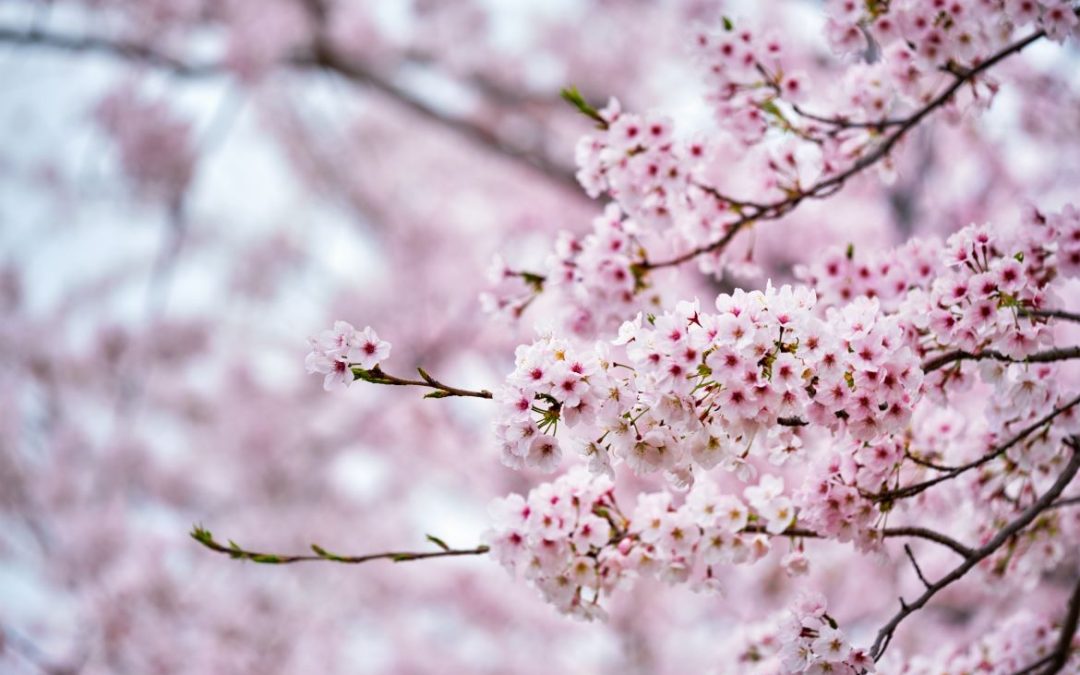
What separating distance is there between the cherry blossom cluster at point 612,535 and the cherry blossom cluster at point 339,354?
1.41 ft

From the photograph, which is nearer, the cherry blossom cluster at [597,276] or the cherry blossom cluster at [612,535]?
the cherry blossom cluster at [612,535]

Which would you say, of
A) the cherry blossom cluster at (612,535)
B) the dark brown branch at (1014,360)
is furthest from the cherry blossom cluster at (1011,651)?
the dark brown branch at (1014,360)

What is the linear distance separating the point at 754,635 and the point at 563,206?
21.4ft

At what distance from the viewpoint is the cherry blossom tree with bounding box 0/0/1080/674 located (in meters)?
1.63

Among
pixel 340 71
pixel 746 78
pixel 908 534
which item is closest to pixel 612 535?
pixel 908 534

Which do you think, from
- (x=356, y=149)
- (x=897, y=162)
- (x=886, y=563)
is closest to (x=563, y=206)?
(x=356, y=149)

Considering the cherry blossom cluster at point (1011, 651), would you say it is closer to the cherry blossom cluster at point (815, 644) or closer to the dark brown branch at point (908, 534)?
the dark brown branch at point (908, 534)

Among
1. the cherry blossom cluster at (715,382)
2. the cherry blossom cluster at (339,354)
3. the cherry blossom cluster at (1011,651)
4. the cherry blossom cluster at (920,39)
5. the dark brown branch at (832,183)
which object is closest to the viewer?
the cherry blossom cluster at (715,382)

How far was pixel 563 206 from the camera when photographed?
8.51 meters

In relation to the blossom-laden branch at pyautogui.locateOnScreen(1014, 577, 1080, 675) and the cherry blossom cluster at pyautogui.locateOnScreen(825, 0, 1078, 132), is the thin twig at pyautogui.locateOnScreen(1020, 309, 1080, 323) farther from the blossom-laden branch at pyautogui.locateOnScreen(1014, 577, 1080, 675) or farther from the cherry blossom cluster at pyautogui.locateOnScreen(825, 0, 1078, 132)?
the cherry blossom cluster at pyautogui.locateOnScreen(825, 0, 1078, 132)

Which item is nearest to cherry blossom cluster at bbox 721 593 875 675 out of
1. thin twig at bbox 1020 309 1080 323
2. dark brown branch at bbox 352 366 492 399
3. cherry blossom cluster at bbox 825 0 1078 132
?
thin twig at bbox 1020 309 1080 323

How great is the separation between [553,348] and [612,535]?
552 mm

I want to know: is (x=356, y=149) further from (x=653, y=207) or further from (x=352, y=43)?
(x=653, y=207)

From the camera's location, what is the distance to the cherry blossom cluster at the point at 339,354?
157cm
